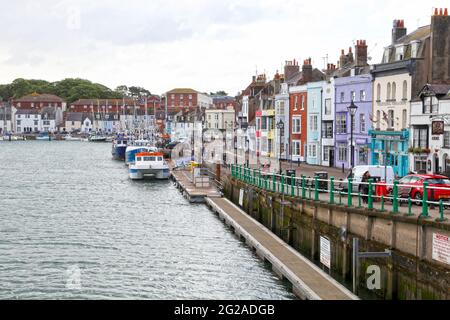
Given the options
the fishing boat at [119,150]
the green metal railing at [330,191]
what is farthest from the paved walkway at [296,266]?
the fishing boat at [119,150]

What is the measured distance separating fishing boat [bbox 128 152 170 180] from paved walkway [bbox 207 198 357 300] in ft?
122

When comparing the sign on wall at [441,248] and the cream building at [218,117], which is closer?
the sign on wall at [441,248]

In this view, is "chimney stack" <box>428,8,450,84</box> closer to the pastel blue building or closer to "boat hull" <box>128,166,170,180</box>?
the pastel blue building

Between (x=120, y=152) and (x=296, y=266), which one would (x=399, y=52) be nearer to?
(x=296, y=266)

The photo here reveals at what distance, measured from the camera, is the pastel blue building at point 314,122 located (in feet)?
234

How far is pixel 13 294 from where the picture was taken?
27781mm

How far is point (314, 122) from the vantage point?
239 feet

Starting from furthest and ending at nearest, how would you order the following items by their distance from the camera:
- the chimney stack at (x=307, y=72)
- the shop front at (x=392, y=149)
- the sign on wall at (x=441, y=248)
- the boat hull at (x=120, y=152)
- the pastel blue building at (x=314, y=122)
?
the boat hull at (x=120, y=152) < the chimney stack at (x=307, y=72) < the pastel blue building at (x=314, y=122) < the shop front at (x=392, y=149) < the sign on wall at (x=441, y=248)

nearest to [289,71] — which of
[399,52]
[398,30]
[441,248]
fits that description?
[398,30]

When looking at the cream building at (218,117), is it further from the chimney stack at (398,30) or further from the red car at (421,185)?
the red car at (421,185)

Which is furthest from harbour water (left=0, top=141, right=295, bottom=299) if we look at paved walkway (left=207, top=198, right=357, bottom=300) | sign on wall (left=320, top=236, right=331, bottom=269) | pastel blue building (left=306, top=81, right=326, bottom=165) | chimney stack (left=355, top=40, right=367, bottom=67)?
chimney stack (left=355, top=40, right=367, bottom=67)

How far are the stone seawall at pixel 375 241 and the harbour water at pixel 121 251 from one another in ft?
8.05

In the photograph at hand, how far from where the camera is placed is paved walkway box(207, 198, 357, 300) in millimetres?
23984

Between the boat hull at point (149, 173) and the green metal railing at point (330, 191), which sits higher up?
the green metal railing at point (330, 191)
